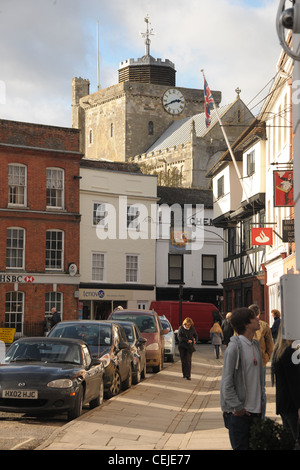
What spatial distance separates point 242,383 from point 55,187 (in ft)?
132

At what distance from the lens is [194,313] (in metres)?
50.3

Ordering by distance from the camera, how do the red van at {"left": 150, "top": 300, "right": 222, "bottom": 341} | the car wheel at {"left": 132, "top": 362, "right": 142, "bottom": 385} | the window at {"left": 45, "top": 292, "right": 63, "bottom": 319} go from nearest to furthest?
1. the car wheel at {"left": 132, "top": 362, "right": 142, "bottom": 385}
2. the window at {"left": 45, "top": 292, "right": 63, "bottom": 319}
3. the red van at {"left": 150, "top": 300, "right": 222, "bottom": 341}

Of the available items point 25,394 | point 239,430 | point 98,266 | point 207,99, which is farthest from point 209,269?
point 239,430

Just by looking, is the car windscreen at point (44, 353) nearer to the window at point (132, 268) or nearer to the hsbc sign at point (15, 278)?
the hsbc sign at point (15, 278)

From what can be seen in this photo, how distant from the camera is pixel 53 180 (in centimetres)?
4747

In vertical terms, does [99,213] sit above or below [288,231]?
above

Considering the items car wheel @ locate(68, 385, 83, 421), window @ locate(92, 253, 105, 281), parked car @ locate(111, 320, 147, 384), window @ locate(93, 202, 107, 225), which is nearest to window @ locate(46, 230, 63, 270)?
window @ locate(93, 202, 107, 225)

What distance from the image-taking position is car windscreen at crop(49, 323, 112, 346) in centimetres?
1767

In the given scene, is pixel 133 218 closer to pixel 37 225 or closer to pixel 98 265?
pixel 98 265

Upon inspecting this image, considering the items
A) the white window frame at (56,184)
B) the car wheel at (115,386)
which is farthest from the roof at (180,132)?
the car wheel at (115,386)

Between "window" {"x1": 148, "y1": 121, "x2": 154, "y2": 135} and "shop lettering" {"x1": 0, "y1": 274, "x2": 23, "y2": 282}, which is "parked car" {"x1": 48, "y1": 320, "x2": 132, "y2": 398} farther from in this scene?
"window" {"x1": 148, "y1": 121, "x2": 154, "y2": 135}

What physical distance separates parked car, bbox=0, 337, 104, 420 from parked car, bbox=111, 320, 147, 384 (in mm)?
4650

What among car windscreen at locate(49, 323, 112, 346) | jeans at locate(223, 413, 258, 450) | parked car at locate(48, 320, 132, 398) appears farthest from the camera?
car windscreen at locate(49, 323, 112, 346)

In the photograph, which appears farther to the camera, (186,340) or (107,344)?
(186,340)
